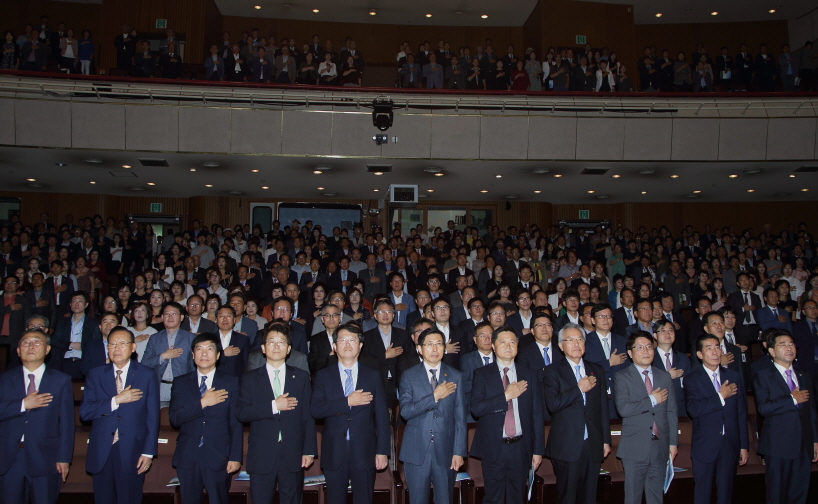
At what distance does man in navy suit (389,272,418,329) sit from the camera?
6512 millimetres

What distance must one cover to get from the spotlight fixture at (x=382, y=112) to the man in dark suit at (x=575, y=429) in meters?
6.70

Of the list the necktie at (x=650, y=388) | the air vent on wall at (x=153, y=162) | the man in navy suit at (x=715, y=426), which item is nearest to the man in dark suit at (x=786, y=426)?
the man in navy suit at (x=715, y=426)

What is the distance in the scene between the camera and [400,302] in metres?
6.76

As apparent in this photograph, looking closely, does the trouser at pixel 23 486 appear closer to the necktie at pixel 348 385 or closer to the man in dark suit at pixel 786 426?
the necktie at pixel 348 385

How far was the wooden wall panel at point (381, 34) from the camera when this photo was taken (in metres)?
15.4

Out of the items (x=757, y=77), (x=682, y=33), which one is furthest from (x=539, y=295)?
(x=682, y=33)

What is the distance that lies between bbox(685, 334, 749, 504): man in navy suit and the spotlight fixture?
6806mm

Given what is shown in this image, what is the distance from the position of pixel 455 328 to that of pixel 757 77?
10689 millimetres

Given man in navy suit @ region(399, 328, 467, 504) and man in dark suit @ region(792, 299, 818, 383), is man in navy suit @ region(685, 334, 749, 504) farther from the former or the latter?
man in dark suit @ region(792, 299, 818, 383)

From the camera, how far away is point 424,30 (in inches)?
627

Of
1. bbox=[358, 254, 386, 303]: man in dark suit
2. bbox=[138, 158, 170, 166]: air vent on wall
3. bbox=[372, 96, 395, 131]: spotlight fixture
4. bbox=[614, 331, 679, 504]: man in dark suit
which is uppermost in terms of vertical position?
bbox=[372, 96, 395, 131]: spotlight fixture

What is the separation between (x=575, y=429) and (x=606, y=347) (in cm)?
133

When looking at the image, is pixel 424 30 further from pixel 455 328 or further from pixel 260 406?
pixel 260 406

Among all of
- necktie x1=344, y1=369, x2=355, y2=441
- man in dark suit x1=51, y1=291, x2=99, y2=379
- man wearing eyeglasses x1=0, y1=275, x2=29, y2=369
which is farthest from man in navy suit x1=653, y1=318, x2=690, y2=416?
man wearing eyeglasses x1=0, y1=275, x2=29, y2=369
